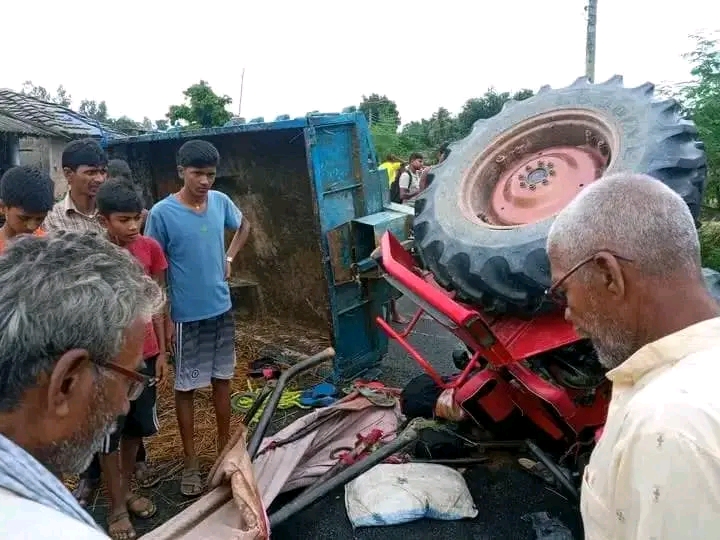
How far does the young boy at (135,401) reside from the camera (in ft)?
9.27

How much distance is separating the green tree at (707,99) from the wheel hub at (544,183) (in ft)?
15.1

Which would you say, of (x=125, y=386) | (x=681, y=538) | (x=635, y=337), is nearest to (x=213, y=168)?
(x=125, y=386)

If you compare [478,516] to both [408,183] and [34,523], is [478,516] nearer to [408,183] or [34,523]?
[34,523]

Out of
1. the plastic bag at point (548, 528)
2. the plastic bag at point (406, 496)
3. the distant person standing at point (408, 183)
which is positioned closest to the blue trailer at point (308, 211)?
the plastic bag at point (406, 496)

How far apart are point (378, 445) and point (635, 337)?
7.53ft

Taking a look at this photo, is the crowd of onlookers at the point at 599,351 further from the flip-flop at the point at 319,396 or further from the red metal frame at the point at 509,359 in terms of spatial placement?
the flip-flop at the point at 319,396

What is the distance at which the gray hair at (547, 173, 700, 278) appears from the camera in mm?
1210

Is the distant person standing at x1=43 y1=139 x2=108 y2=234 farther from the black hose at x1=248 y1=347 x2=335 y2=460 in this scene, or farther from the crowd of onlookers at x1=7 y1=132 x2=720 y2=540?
the crowd of onlookers at x1=7 y1=132 x2=720 y2=540

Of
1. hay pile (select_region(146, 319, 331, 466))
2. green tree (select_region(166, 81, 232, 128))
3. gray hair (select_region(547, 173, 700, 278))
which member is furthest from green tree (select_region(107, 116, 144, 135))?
gray hair (select_region(547, 173, 700, 278))

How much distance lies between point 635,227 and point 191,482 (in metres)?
2.85

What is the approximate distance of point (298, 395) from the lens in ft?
14.7

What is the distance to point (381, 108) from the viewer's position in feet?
79.8

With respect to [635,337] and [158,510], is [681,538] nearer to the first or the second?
[635,337]

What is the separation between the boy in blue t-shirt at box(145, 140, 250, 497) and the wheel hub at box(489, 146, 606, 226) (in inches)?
61.1
